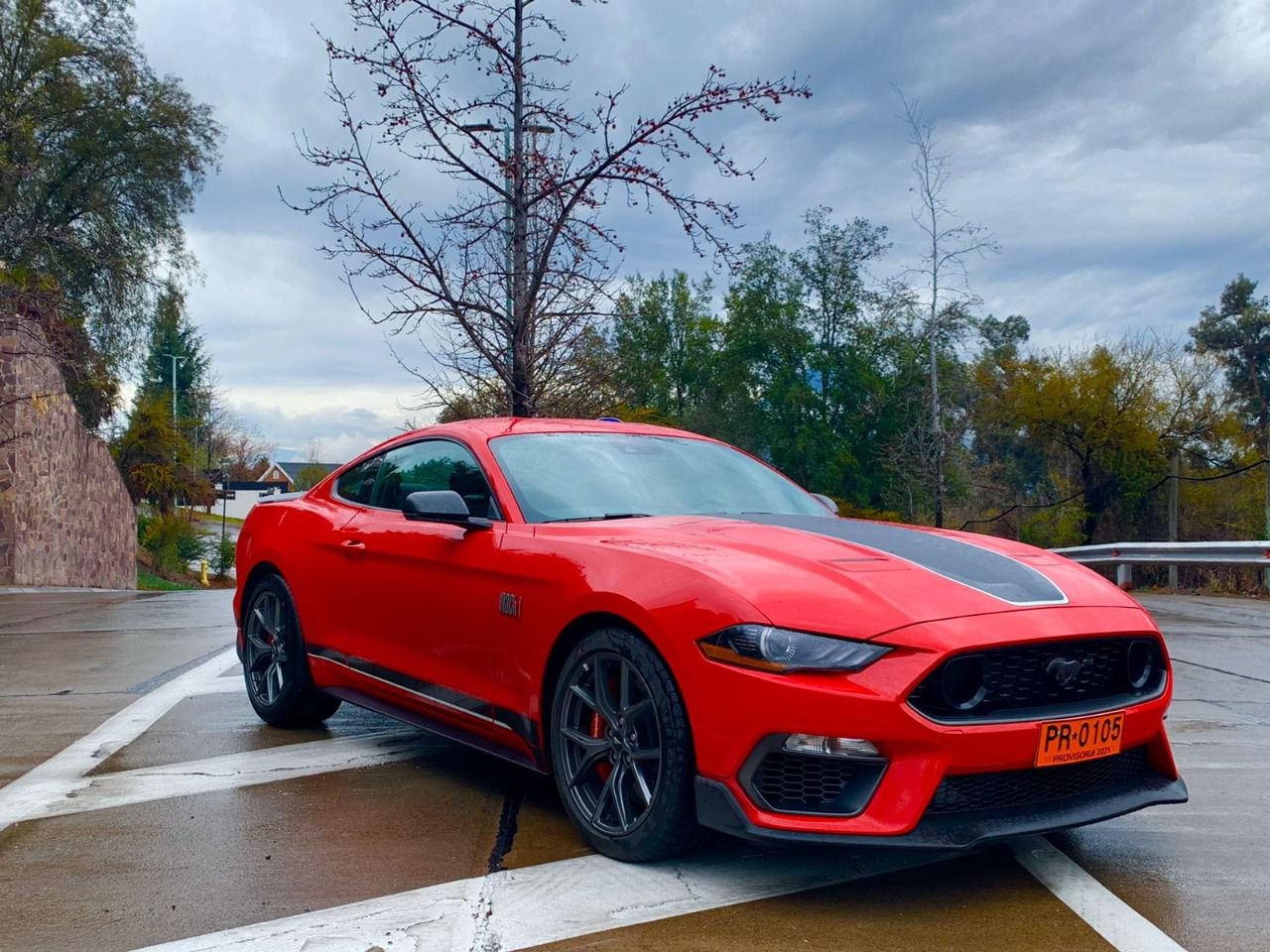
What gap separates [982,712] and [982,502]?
110ft

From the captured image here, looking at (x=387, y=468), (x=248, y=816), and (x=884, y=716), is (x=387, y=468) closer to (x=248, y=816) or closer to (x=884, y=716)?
(x=248, y=816)

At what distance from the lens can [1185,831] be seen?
13.4 ft

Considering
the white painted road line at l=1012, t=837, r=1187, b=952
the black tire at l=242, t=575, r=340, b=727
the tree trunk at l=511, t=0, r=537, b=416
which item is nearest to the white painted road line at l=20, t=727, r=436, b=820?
the black tire at l=242, t=575, r=340, b=727

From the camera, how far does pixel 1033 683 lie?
339 centimetres

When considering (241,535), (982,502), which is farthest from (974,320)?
(241,535)

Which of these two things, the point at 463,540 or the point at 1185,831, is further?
the point at 463,540

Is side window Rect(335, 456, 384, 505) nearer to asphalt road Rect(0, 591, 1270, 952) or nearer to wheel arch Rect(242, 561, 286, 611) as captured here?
wheel arch Rect(242, 561, 286, 611)

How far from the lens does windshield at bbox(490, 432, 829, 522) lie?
451 centimetres

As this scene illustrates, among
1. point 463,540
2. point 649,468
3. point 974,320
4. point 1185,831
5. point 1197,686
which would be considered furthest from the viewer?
point 974,320

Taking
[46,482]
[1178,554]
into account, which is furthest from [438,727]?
[46,482]

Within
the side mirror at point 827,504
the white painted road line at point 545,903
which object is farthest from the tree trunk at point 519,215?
the white painted road line at point 545,903

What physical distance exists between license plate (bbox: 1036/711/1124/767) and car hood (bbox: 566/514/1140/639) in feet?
1.12

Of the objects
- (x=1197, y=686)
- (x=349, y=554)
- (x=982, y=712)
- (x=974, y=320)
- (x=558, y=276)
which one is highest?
(x=974, y=320)

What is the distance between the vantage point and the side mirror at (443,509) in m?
4.36
